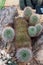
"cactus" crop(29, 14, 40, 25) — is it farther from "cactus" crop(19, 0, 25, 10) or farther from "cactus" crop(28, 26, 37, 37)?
"cactus" crop(19, 0, 25, 10)

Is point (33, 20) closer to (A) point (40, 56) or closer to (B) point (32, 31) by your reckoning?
(B) point (32, 31)

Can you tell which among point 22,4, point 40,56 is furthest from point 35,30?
point 22,4

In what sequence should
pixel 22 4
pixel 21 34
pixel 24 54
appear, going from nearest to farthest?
pixel 24 54 < pixel 21 34 < pixel 22 4

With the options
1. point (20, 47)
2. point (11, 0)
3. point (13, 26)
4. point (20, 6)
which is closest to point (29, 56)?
point (20, 47)

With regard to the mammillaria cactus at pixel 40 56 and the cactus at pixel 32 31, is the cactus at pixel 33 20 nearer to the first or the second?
the cactus at pixel 32 31

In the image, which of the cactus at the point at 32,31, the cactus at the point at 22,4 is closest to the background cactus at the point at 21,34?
the cactus at the point at 32,31
